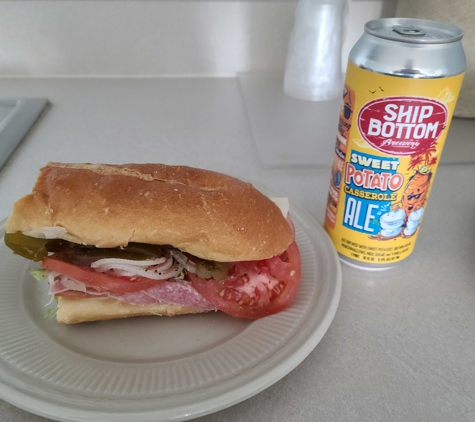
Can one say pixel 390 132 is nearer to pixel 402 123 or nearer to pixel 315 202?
pixel 402 123

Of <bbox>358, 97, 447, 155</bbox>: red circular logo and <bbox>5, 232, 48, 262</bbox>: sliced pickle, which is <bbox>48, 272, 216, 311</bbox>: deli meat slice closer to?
<bbox>5, 232, 48, 262</bbox>: sliced pickle

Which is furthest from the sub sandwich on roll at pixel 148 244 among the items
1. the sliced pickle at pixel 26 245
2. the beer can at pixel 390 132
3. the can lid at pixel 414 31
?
the can lid at pixel 414 31

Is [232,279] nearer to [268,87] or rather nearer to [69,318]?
[69,318]

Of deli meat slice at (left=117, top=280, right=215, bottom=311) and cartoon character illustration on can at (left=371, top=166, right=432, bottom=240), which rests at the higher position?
cartoon character illustration on can at (left=371, top=166, right=432, bottom=240)

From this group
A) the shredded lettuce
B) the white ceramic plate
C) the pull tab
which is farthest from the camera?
the shredded lettuce

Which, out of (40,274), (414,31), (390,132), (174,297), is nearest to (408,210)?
(390,132)

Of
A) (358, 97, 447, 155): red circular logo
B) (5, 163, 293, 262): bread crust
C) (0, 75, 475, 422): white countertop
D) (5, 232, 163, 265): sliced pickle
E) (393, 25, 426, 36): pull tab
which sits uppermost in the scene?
(393, 25, 426, 36): pull tab

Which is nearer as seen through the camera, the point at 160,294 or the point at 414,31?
the point at 414,31

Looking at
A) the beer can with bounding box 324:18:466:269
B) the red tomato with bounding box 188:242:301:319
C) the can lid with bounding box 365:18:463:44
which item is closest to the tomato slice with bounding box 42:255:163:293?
the red tomato with bounding box 188:242:301:319
